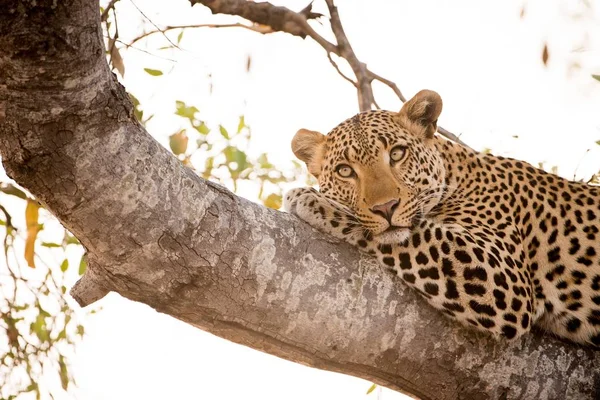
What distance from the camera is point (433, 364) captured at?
462 centimetres

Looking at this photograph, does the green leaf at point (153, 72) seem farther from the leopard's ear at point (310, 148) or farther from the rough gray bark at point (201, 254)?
the rough gray bark at point (201, 254)

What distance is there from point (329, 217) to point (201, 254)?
1.39 m

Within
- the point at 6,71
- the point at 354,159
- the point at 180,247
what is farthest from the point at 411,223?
the point at 6,71

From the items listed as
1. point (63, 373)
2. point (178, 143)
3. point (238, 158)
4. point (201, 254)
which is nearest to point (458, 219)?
point (238, 158)

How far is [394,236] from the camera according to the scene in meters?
5.09

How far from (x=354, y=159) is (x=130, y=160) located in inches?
98.4

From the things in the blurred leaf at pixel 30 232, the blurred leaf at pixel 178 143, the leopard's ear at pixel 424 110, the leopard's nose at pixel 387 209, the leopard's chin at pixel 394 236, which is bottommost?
the blurred leaf at pixel 30 232

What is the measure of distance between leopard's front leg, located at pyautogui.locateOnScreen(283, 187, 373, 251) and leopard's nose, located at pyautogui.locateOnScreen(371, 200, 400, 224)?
0.16 meters

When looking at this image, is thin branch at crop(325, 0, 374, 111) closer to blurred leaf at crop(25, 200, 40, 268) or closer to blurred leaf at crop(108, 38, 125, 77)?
blurred leaf at crop(108, 38, 125, 77)

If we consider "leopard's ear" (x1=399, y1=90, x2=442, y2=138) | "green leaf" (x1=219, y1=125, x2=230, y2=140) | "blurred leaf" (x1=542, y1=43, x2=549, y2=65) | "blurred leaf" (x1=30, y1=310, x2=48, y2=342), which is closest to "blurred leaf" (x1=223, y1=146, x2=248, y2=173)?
"green leaf" (x1=219, y1=125, x2=230, y2=140)

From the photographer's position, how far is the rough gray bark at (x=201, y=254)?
10.8 feet

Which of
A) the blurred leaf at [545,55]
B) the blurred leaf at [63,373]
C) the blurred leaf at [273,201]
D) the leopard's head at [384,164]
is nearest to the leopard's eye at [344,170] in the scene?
the leopard's head at [384,164]

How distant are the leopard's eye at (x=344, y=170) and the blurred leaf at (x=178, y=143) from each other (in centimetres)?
118

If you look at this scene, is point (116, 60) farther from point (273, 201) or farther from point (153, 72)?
point (273, 201)
